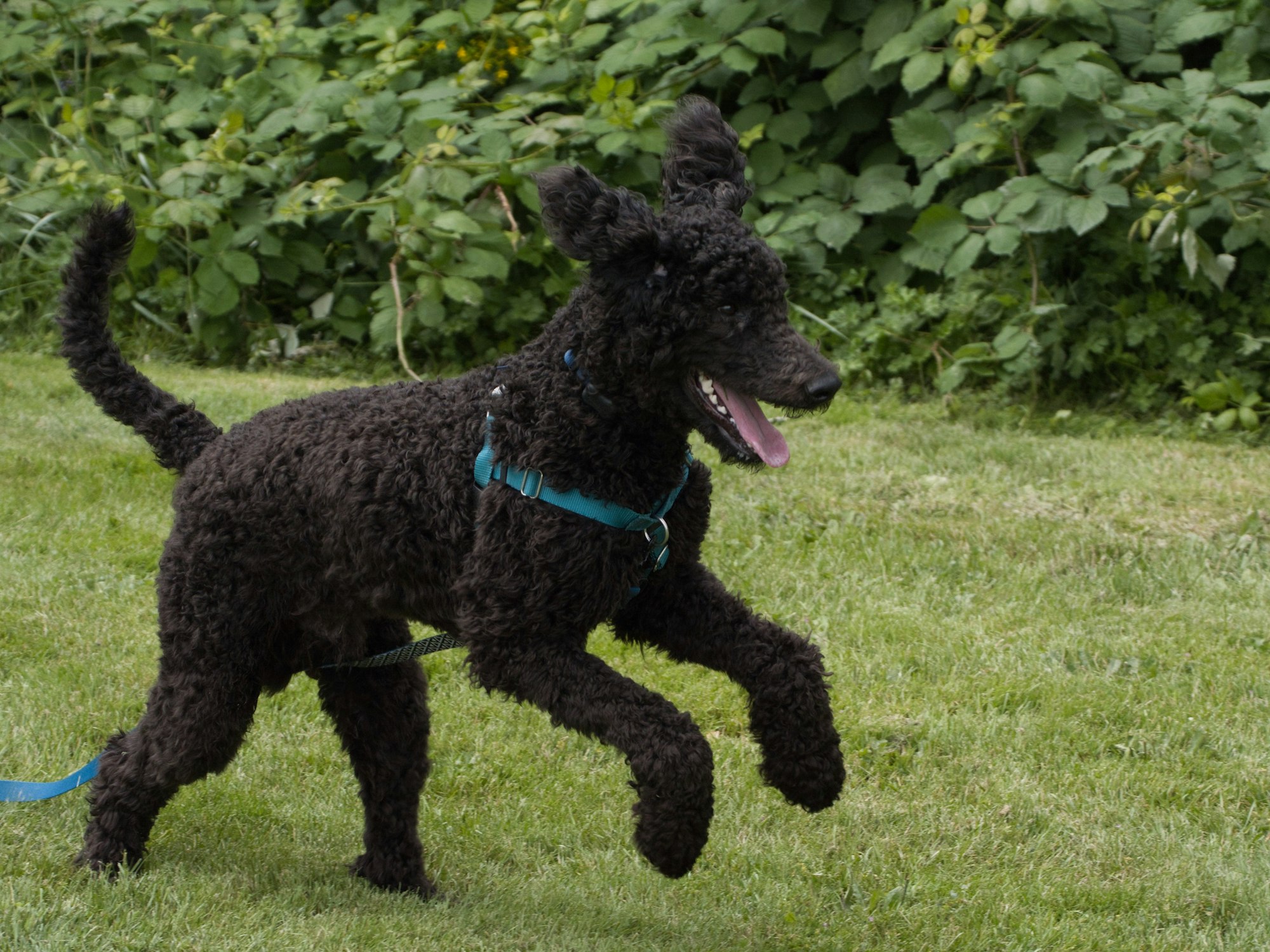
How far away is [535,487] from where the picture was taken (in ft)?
10.1

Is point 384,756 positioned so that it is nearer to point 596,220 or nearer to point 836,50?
point 596,220

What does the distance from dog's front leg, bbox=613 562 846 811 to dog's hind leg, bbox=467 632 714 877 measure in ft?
0.86

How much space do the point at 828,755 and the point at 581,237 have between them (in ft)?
4.19

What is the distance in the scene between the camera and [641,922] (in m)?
3.47

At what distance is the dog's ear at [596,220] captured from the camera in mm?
2961

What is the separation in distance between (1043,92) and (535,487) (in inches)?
214

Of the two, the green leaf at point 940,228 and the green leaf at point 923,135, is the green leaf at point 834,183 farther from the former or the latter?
the green leaf at point 940,228

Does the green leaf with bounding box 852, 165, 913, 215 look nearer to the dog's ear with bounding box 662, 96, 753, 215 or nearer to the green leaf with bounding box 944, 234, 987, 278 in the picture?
the green leaf with bounding box 944, 234, 987, 278

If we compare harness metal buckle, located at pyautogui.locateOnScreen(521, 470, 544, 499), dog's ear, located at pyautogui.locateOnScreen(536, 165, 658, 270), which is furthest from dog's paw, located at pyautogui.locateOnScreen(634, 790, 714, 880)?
dog's ear, located at pyautogui.locateOnScreen(536, 165, 658, 270)

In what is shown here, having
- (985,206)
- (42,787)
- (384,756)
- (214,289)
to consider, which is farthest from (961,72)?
(42,787)

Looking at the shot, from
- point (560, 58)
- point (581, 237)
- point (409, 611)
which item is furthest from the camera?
point (560, 58)

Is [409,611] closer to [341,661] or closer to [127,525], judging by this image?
[341,661]

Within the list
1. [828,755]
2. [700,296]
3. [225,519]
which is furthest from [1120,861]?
[225,519]

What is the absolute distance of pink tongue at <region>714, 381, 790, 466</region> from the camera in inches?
118
